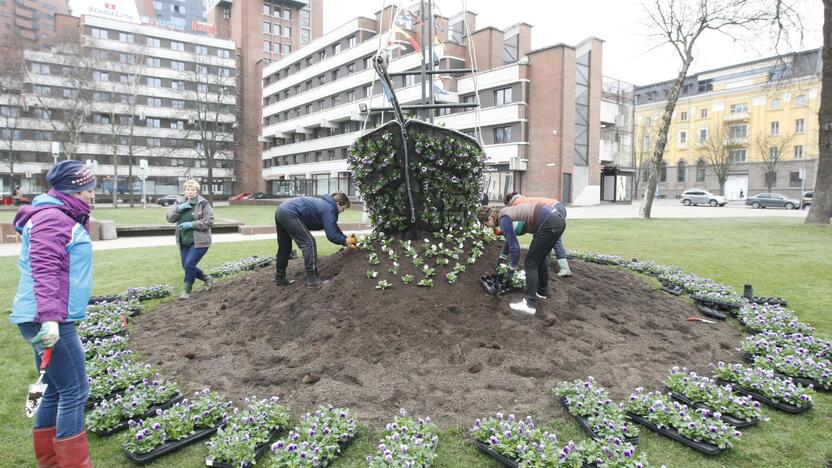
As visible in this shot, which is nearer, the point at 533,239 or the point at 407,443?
the point at 407,443

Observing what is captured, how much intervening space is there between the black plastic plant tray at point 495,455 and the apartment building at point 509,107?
96.6ft

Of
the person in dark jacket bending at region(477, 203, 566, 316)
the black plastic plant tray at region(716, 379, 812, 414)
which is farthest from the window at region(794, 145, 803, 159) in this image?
the black plastic plant tray at region(716, 379, 812, 414)

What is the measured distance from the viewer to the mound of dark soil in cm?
437

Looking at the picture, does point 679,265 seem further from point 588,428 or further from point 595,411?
point 588,428

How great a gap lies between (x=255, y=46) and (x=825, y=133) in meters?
71.6

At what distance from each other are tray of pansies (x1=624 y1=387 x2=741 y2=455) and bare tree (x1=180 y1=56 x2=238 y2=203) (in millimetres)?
47219

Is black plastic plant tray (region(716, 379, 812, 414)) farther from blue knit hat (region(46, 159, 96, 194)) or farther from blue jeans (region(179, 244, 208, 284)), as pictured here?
blue jeans (region(179, 244, 208, 284))

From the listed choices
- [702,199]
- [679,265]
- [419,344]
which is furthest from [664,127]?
[702,199]

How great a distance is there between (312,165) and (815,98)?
59.1 metres

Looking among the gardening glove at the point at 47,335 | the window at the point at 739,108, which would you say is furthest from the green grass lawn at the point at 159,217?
the window at the point at 739,108

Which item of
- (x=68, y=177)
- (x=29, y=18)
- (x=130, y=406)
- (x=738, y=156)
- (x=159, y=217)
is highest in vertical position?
(x=29, y=18)

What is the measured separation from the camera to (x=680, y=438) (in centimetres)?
353

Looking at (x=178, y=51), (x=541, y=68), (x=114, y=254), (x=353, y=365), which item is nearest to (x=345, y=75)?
(x=541, y=68)

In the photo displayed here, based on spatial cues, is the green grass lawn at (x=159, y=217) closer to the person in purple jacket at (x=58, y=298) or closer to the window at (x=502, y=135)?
the window at (x=502, y=135)
